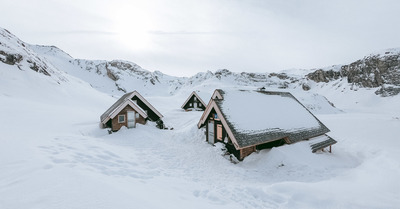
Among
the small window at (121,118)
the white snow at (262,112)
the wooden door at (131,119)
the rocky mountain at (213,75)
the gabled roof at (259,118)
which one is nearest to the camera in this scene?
the gabled roof at (259,118)

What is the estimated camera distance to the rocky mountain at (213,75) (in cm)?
3884

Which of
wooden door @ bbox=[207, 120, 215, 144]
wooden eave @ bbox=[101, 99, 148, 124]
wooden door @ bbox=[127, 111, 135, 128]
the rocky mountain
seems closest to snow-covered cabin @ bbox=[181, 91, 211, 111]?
wooden eave @ bbox=[101, 99, 148, 124]

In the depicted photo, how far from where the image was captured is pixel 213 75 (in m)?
98.4

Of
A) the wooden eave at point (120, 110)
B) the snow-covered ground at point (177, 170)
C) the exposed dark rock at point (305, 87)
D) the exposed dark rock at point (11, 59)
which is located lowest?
the snow-covered ground at point (177, 170)

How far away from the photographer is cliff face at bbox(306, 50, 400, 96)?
158 ft

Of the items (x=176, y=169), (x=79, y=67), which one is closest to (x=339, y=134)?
(x=176, y=169)

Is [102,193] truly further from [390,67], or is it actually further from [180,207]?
[390,67]

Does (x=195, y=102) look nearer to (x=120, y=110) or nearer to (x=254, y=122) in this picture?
(x=120, y=110)

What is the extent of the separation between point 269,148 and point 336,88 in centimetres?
6612

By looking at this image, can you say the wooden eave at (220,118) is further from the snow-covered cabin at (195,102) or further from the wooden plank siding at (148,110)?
the snow-covered cabin at (195,102)

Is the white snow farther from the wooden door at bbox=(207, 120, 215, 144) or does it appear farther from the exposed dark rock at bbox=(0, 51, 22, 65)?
the exposed dark rock at bbox=(0, 51, 22, 65)

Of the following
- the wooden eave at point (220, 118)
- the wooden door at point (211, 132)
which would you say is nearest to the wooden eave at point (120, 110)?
the wooden eave at point (220, 118)

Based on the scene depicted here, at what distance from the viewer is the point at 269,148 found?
1382cm

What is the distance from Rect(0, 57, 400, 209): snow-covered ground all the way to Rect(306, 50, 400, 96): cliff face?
3950 centimetres
